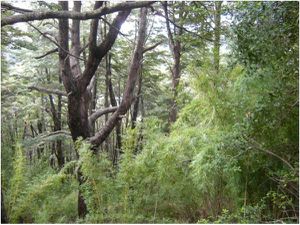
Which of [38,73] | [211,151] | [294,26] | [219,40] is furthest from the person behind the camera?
[38,73]

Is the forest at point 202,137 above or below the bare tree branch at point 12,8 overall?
below

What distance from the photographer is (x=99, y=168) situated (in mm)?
3537

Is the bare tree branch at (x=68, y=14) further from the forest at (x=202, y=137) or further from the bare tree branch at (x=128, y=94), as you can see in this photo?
the bare tree branch at (x=128, y=94)

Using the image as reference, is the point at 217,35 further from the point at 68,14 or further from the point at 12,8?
the point at 12,8

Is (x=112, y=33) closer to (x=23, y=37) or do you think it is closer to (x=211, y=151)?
(x=211, y=151)

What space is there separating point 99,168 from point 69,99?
123cm

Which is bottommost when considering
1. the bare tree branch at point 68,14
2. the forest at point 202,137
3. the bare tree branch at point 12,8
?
the forest at point 202,137

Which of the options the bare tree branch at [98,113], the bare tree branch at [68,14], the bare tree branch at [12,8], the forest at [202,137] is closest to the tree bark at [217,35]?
the forest at [202,137]

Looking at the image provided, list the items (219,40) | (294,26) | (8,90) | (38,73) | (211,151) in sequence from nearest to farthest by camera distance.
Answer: (294,26) → (211,151) → (219,40) → (8,90) → (38,73)

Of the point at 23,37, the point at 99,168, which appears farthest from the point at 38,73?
the point at 99,168

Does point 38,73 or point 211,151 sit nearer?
point 211,151

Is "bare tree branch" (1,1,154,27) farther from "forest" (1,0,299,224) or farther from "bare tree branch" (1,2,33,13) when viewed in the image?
"bare tree branch" (1,2,33,13)

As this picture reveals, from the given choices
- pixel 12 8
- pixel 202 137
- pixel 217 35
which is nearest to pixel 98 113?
pixel 217 35

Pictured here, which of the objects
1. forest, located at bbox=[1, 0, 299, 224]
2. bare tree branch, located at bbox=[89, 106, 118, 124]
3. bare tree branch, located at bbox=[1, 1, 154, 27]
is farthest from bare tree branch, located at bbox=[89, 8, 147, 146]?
bare tree branch, located at bbox=[1, 1, 154, 27]
